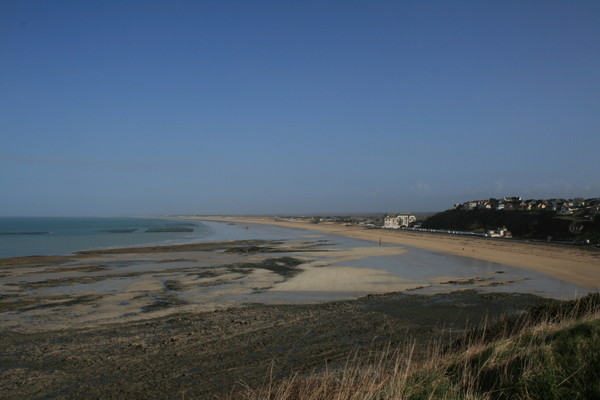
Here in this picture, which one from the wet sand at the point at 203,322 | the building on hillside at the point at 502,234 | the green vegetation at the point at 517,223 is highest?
the green vegetation at the point at 517,223

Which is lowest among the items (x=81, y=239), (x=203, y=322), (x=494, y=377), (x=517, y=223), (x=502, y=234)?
(x=81, y=239)

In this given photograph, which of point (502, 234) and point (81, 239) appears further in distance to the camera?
point (81, 239)

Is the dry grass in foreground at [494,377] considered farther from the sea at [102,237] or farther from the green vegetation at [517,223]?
the green vegetation at [517,223]

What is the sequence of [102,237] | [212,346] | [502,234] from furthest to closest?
[102,237] → [502,234] → [212,346]

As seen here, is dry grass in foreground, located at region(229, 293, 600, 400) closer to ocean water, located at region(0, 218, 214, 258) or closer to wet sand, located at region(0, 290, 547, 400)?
wet sand, located at region(0, 290, 547, 400)

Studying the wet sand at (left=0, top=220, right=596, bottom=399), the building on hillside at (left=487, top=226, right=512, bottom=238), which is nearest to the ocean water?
the wet sand at (left=0, top=220, right=596, bottom=399)

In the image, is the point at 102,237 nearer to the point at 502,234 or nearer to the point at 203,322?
the point at 203,322

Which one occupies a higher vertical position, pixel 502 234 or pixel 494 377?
pixel 494 377

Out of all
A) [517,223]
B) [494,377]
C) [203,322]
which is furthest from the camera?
[517,223]

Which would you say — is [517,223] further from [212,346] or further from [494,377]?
[494,377]

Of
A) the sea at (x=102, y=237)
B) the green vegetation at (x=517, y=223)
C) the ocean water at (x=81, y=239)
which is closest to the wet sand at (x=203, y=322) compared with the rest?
the ocean water at (x=81, y=239)

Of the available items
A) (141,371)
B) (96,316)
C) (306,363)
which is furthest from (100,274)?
(306,363)

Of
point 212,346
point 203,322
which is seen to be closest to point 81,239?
point 203,322

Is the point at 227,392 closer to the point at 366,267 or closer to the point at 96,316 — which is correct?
the point at 96,316
